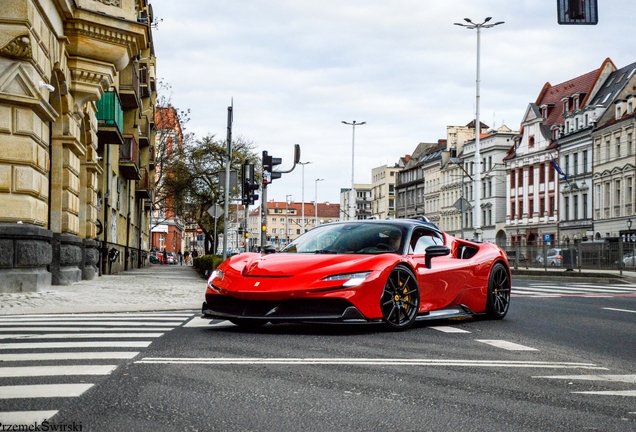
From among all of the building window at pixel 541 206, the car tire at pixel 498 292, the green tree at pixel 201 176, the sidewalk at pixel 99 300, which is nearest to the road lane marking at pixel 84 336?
the sidewalk at pixel 99 300

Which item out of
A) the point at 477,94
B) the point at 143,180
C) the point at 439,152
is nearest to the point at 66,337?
the point at 143,180

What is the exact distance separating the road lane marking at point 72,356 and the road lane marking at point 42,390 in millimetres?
1462

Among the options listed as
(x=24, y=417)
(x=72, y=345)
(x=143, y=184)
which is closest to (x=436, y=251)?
(x=72, y=345)

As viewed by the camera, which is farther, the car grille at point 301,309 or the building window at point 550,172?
the building window at point 550,172

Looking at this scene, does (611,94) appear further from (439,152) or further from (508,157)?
(439,152)

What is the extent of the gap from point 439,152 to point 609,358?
114103mm

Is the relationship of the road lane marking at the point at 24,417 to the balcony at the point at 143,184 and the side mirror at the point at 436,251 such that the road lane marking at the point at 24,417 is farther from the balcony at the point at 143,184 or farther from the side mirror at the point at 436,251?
the balcony at the point at 143,184

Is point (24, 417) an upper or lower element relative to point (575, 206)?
lower

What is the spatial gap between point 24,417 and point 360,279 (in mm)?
5071

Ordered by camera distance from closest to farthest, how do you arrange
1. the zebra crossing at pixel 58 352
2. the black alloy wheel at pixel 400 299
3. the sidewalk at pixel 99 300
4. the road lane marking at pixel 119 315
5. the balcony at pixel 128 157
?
the zebra crossing at pixel 58 352 → the black alloy wheel at pixel 400 299 → the road lane marking at pixel 119 315 → the sidewalk at pixel 99 300 → the balcony at pixel 128 157

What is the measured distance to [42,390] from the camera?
18.1ft

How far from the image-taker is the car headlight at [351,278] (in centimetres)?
923

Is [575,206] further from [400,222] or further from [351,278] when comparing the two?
[351,278]

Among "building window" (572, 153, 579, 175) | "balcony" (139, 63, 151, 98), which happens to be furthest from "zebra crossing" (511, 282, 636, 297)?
"building window" (572, 153, 579, 175)
